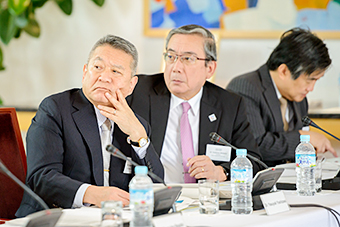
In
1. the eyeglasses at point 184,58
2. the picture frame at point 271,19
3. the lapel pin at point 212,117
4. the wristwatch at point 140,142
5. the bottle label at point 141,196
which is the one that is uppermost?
the picture frame at point 271,19

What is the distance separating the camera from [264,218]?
4.91 feet

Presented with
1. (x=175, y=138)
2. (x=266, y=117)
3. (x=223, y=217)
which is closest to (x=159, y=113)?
(x=175, y=138)

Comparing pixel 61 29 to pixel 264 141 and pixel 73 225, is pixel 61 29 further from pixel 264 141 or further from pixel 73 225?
pixel 73 225

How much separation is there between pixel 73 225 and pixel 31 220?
0.62ft

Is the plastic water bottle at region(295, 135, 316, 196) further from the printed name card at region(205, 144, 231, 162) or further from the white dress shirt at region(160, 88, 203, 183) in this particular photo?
the white dress shirt at region(160, 88, 203, 183)

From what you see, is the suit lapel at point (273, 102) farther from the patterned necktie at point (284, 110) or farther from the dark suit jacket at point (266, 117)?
the patterned necktie at point (284, 110)

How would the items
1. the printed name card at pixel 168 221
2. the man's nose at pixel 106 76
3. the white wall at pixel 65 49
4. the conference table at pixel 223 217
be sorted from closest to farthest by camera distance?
the printed name card at pixel 168 221 < the conference table at pixel 223 217 < the man's nose at pixel 106 76 < the white wall at pixel 65 49

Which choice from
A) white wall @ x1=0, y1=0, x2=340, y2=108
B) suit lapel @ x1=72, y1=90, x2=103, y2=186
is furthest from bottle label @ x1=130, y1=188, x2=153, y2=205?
white wall @ x1=0, y1=0, x2=340, y2=108

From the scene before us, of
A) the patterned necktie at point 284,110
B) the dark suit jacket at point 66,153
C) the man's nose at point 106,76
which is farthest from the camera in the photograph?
the patterned necktie at point 284,110

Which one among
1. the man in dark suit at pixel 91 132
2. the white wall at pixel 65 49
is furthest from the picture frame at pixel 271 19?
the man in dark suit at pixel 91 132

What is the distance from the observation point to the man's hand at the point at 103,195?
163 cm

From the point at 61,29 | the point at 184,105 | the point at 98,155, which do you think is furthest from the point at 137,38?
the point at 98,155

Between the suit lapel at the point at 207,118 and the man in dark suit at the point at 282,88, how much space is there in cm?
48

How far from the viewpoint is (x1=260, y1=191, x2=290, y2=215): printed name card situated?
156 centimetres
